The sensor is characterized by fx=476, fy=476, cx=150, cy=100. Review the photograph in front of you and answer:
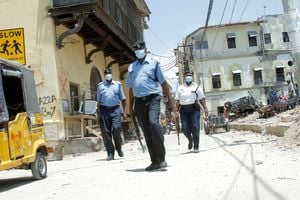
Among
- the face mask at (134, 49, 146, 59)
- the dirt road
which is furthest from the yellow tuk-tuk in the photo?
the face mask at (134, 49, 146, 59)

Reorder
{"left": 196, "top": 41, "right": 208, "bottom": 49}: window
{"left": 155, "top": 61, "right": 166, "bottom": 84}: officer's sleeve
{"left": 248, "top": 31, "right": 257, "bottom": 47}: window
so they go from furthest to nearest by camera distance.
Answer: {"left": 248, "top": 31, "right": 257, "bottom": 47}: window → {"left": 196, "top": 41, "right": 208, "bottom": 49}: window → {"left": 155, "top": 61, "right": 166, "bottom": 84}: officer's sleeve

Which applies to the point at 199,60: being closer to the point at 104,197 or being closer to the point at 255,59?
the point at 255,59

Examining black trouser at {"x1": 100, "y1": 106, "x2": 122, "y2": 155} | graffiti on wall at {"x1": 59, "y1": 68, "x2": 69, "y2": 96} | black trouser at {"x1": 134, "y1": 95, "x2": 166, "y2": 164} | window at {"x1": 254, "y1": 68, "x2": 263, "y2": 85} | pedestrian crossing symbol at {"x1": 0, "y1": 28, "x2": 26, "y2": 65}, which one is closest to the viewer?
black trouser at {"x1": 134, "y1": 95, "x2": 166, "y2": 164}

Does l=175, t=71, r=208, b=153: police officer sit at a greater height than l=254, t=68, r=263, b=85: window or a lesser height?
lesser

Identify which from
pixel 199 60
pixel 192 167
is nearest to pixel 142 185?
pixel 192 167

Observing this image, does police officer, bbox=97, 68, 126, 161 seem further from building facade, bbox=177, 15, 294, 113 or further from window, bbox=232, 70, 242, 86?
window, bbox=232, 70, 242, 86

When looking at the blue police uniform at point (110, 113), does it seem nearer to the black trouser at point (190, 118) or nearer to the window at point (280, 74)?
the black trouser at point (190, 118)

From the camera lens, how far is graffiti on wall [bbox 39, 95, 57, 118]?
604 inches

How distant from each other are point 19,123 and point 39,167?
37.6 inches

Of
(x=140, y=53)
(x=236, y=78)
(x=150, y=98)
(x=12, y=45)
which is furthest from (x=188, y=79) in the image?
(x=236, y=78)

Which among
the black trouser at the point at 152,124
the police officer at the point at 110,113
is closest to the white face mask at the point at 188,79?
the police officer at the point at 110,113

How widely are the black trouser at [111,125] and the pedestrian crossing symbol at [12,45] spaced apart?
472cm

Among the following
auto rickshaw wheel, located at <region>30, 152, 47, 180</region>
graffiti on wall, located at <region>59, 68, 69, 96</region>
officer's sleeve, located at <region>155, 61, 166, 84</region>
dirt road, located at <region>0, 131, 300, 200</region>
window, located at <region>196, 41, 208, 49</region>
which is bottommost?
dirt road, located at <region>0, 131, 300, 200</region>

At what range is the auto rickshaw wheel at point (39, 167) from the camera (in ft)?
24.8
